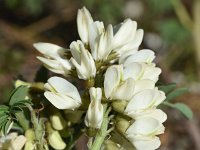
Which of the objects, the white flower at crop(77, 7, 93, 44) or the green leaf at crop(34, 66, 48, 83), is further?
the green leaf at crop(34, 66, 48, 83)

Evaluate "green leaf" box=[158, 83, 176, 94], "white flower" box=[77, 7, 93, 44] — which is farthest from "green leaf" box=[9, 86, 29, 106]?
"green leaf" box=[158, 83, 176, 94]

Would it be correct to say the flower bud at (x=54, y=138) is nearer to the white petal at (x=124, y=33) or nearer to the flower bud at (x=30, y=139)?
the flower bud at (x=30, y=139)

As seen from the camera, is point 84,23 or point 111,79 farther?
point 84,23

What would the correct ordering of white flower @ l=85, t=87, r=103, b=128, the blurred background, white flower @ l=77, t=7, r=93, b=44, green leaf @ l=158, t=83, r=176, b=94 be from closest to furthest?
white flower @ l=85, t=87, r=103, b=128 < white flower @ l=77, t=7, r=93, b=44 < green leaf @ l=158, t=83, r=176, b=94 < the blurred background

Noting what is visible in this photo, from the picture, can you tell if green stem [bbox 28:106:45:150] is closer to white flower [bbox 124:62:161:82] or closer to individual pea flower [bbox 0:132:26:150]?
individual pea flower [bbox 0:132:26:150]

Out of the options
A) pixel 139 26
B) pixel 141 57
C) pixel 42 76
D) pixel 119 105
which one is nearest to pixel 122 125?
pixel 119 105

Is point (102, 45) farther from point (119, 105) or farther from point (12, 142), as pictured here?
point (12, 142)
